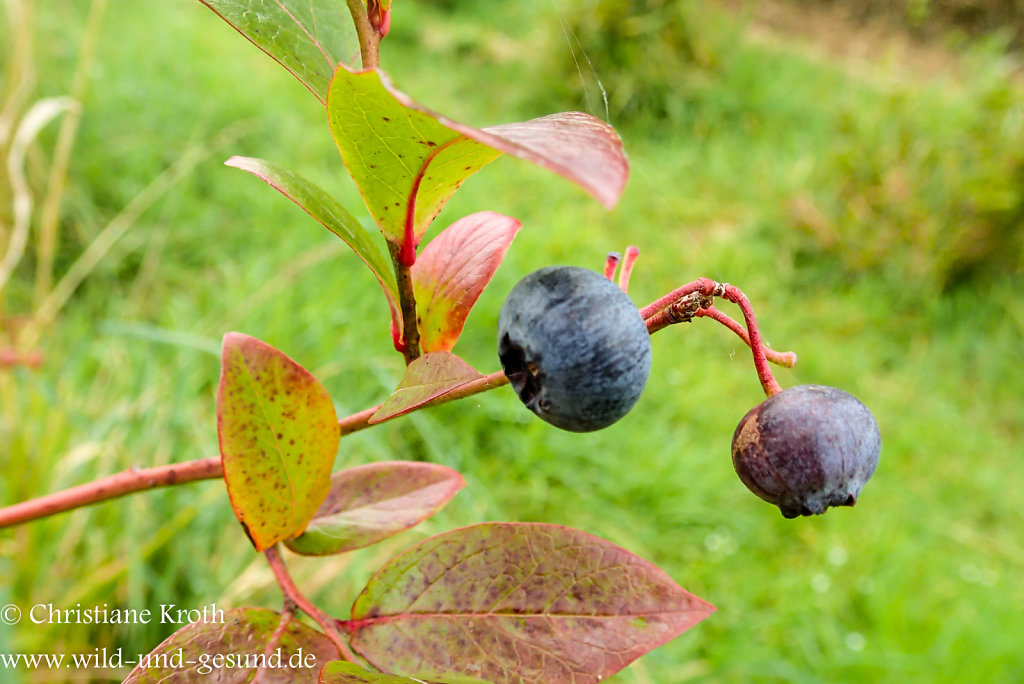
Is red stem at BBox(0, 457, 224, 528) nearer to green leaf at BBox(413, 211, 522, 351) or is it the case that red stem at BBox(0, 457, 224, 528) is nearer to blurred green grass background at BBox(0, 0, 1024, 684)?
green leaf at BBox(413, 211, 522, 351)

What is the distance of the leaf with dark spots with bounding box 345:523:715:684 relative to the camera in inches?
16.0

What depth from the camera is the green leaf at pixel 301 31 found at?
39 centimetres

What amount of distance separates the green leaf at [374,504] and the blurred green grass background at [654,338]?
43 cm

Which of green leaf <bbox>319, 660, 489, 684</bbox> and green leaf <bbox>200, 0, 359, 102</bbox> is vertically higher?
green leaf <bbox>200, 0, 359, 102</bbox>

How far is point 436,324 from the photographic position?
1.47 feet

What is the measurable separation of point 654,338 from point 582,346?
210cm

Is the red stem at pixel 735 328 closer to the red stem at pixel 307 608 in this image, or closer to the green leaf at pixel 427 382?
the green leaf at pixel 427 382

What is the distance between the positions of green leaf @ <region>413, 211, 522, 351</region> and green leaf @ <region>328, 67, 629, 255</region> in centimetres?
5

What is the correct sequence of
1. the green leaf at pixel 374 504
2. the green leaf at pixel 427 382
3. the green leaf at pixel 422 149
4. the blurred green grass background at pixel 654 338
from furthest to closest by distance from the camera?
1. the blurred green grass background at pixel 654 338
2. the green leaf at pixel 374 504
3. the green leaf at pixel 427 382
4. the green leaf at pixel 422 149

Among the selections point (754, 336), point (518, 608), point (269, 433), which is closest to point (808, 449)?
point (754, 336)

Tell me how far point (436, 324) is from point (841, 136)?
3649 mm

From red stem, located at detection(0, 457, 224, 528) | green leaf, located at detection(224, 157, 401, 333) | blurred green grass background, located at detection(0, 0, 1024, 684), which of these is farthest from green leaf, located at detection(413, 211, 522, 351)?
blurred green grass background, located at detection(0, 0, 1024, 684)

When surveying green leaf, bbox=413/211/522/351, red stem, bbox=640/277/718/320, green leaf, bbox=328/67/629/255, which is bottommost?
green leaf, bbox=413/211/522/351

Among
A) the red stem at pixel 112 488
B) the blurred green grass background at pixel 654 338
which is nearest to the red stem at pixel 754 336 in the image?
the red stem at pixel 112 488
